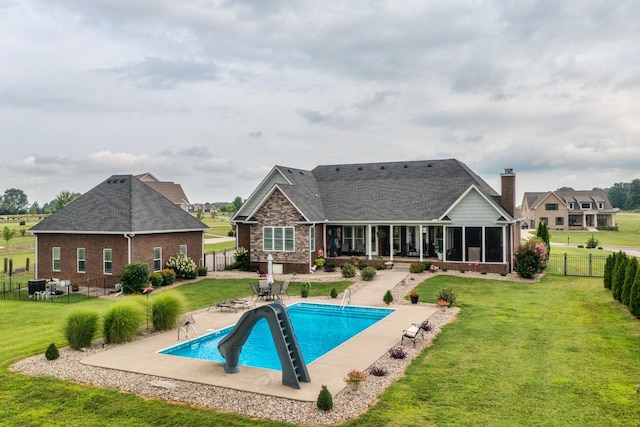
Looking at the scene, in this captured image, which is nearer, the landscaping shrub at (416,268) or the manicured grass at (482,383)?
the manicured grass at (482,383)

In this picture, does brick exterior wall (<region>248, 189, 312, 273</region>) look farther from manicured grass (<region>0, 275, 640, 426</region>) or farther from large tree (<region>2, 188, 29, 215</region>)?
large tree (<region>2, 188, 29, 215</region>)

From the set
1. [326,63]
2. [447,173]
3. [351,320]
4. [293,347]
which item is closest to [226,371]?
[293,347]

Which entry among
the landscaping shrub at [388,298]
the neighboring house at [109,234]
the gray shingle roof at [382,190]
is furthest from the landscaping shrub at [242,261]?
the landscaping shrub at [388,298]

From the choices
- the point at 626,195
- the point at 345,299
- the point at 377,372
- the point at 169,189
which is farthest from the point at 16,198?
the point at 626,195

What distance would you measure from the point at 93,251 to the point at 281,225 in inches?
473

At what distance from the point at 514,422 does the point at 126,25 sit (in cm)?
2000

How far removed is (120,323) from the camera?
14.4 metres

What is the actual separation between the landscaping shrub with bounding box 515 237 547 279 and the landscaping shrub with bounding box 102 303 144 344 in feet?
73.7

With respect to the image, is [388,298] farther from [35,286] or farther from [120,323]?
[35,286]

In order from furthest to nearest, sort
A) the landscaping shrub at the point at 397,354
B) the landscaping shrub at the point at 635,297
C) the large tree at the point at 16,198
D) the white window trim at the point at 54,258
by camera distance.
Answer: the large tree at the point at 16,198 < the white window trim at the point at 54,258 < the landscaping shrub at the point at 635,297 < the landscaping shrub at the point at 397,354

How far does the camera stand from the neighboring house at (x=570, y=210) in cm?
8138

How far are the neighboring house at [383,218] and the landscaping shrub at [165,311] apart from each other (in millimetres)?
15000

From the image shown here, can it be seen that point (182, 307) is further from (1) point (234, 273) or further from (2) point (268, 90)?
(2) point (268, 90)

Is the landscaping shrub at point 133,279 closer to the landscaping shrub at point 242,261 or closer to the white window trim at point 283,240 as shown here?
the white window trim at point 283,240
